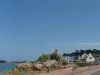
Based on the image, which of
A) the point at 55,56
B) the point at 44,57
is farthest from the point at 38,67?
the point at 44,57

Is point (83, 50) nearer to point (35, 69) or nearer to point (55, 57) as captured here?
point (55, 57)

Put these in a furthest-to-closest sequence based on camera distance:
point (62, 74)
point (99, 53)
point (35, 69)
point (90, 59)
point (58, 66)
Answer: point (99, 53), point (90, 59), point (58, 66), point (35, 69), point (62, 74)

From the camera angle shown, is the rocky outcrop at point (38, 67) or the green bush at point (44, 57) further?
the green bush at point (44, 57)

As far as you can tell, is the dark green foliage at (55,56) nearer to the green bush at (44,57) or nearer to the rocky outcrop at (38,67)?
the green bush at (44,57)

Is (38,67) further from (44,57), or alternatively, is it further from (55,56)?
(44,57)

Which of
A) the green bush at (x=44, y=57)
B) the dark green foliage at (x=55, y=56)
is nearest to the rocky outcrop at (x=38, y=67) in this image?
the dark green foliage at (x=55, y=56)

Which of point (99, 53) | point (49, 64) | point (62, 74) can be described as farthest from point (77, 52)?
point (62, 74)

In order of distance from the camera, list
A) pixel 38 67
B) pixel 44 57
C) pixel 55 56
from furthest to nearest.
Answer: pixel 44 57 < pixel 55 56 < pixel 38 67

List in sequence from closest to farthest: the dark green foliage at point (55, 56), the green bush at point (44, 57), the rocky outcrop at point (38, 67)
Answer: the rocky outcrop at point (38, 67)
the dark green foliage at point (55, 56)
the green bush at point (44, 57)

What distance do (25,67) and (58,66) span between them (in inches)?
243

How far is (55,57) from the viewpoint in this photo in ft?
169

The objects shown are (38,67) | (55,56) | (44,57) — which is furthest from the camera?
(44,57)

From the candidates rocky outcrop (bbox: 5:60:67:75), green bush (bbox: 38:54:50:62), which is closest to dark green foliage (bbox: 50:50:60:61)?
A: green bush (bbox: 38:54:50:62)

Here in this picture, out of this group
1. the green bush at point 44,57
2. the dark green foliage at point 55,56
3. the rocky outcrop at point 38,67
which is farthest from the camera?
the green bush at point 44,57
